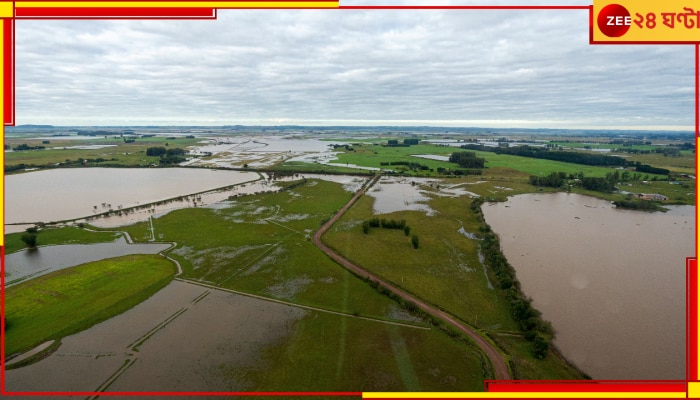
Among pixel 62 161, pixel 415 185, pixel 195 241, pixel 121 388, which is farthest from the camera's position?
pixel 62 161

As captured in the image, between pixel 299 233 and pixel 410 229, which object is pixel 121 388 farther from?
pixel 410 229

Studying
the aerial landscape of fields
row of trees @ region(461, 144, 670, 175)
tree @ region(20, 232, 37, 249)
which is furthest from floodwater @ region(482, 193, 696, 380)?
tree @ region(20, 232, 37, 249)

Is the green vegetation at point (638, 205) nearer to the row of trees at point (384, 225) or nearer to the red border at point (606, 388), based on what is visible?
the row of trees at point (384, 225)

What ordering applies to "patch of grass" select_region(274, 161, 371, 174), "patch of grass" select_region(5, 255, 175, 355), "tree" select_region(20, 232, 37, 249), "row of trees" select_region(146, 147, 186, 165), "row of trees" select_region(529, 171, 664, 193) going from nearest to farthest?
"patch of grass" select_region(5, 255, 175, 355) < "tree" select_region(20, 232, 37, 249) < "row of trees" select_region(529, 171, 664, 193) < "patch of grass" select_region(274, 161, 371, 174) < "row of trees" select_region(146, 147, 186, 165)

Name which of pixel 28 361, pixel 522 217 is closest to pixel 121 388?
pixel 28 361

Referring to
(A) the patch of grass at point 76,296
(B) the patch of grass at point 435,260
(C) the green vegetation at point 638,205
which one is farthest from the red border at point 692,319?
(C) the green vegetation at point 638,205

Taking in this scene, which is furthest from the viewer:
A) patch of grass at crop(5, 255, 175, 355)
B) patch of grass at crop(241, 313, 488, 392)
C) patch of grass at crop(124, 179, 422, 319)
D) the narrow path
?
patch of grass at crop(124, 179, 422, 319)

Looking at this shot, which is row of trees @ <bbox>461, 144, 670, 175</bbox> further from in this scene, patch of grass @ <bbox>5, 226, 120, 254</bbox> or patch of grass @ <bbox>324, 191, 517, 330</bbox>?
patch of grass @ <bbox>5, 226, 120, 254</bbox>
